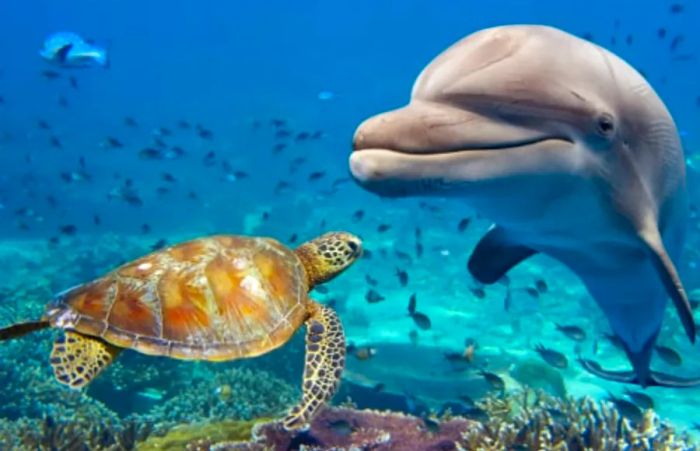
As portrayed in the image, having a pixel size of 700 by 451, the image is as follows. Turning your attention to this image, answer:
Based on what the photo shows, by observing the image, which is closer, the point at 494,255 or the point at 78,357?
the point at 78,357

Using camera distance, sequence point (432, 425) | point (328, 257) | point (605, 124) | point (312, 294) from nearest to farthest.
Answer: point (605, 124) < point (328, 257) < point (432, 425) < point (312, 294)

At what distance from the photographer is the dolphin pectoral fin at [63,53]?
11.5 metres

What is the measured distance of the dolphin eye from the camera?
2.46m

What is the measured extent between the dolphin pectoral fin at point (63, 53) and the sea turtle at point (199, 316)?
9.11m

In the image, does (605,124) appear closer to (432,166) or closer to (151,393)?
(432,166)

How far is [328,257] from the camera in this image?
492 cm

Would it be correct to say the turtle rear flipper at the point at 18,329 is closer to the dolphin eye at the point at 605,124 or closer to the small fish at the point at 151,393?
the dolphin eye at the point at 605,124

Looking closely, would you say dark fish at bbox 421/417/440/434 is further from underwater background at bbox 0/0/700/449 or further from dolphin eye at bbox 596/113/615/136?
dolphin eye at bbox 596/113/615/136

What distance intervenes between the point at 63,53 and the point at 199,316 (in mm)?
9892

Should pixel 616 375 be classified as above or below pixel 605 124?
below

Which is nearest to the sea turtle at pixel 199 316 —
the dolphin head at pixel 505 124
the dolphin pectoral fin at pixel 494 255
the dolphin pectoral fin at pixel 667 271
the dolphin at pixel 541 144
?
the dolphin pectoral fin at pixel 494 255

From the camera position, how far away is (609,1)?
354 ft

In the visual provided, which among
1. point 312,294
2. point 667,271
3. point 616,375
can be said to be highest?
point 667,271

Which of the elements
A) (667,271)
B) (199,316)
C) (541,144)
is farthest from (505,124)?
(199,316)
